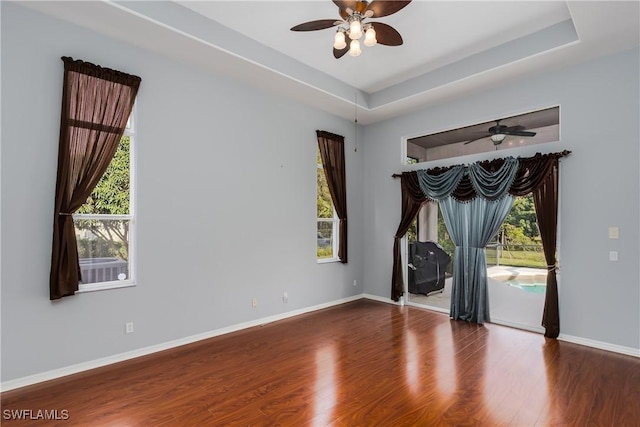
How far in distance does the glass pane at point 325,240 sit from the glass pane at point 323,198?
0.15 m

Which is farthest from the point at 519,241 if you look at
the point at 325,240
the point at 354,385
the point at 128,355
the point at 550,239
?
the point at 128,355

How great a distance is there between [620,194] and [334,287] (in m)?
3.91

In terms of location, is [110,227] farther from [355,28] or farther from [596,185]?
[596,185]

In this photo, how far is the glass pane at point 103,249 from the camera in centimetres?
325

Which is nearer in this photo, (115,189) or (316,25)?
(316,25)

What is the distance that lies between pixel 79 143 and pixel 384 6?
9.83ft

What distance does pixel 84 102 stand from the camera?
3.14m

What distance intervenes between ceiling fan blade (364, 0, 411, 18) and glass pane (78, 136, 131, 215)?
275 centimetres

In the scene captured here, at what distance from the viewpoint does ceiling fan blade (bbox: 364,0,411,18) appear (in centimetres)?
266

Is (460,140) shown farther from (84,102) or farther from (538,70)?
(84,102)

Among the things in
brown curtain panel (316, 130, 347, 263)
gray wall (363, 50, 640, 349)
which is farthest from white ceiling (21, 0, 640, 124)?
brown curtain panel (316, 130, 347, 263)

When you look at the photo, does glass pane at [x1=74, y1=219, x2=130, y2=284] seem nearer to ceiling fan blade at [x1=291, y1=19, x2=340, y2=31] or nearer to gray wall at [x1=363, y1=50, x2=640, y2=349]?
ceiling fan blade at [x1=291, y1=19, x2=340, y2=31]

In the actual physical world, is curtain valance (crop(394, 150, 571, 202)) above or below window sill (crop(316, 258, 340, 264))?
above

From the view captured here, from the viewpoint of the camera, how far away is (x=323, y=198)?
219 inches
